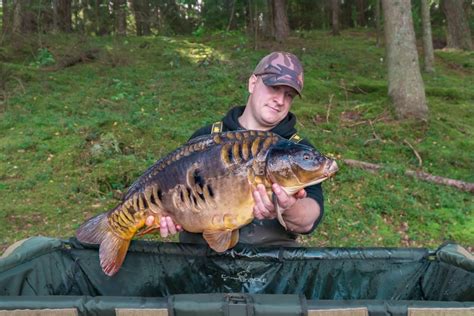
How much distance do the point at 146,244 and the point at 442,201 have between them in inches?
168

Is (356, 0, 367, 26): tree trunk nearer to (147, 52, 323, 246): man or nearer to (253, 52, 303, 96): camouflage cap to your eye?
(147, 52, 323, 246): man

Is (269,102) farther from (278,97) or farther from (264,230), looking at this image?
(264,230)

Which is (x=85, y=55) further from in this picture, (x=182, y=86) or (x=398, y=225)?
(x=398, y=225)

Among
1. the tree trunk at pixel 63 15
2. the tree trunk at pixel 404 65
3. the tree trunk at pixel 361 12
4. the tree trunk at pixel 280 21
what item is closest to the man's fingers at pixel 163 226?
the tree trunk at pixel 404 65

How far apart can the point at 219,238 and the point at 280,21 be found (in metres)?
14.8

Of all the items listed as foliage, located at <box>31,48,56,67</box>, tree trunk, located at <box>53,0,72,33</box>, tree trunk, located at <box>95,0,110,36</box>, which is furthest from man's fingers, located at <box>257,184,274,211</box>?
tree trunk, located at <box>95,0,110,36</box>

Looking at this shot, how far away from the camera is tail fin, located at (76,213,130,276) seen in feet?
7.84

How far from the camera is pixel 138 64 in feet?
43.1

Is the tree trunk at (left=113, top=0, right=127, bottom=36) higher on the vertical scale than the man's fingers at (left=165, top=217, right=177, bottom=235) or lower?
higher

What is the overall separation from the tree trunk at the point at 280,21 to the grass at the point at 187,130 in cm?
124

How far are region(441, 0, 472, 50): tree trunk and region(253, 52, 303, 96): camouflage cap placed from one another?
56.7 ft

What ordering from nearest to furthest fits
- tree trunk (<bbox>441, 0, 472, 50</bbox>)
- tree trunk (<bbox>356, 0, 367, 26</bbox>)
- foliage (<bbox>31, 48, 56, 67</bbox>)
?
foliage (<bbox>31, 48, 56, 67</bbox>) < tree trunk (<bbox>441, 0, 472, 50</bbox>) < tree trunk (<bbox>356, 0, 367, 26</bbox>)

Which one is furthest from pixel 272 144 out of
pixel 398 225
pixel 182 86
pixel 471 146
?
pixel 182 86

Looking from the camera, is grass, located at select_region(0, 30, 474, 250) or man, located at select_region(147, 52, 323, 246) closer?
man, located at select_region(147, 52, 323, 246)
